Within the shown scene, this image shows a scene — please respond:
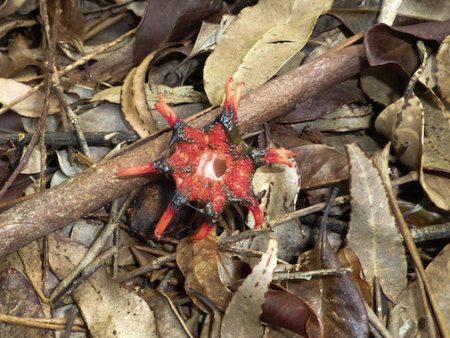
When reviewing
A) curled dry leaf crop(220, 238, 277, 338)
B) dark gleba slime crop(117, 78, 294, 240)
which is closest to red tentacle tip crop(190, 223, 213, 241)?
dark gleba slime crop(117, 78, 294, 240)

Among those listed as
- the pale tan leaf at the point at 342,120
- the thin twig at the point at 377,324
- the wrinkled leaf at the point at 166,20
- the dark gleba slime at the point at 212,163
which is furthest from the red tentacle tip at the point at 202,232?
the wrinkled leaf at the point at 166,20

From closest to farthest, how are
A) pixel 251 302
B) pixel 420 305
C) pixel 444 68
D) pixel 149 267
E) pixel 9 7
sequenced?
pixel 251 302 → pixel 420 305 → pixel 149 267 → pixel 444 68 → pixel 9 7

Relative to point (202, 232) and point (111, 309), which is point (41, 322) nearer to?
point (111, 309)

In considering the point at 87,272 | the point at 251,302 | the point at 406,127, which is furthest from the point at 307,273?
the point at 87,272

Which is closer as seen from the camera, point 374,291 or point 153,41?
point 374,291

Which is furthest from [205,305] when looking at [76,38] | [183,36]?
[76,38]

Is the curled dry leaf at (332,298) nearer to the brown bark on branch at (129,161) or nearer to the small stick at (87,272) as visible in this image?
the brown bark on branch at (129,161)

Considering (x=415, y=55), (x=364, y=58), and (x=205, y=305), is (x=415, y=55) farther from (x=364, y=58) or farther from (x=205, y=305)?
(x=205, y=305)
